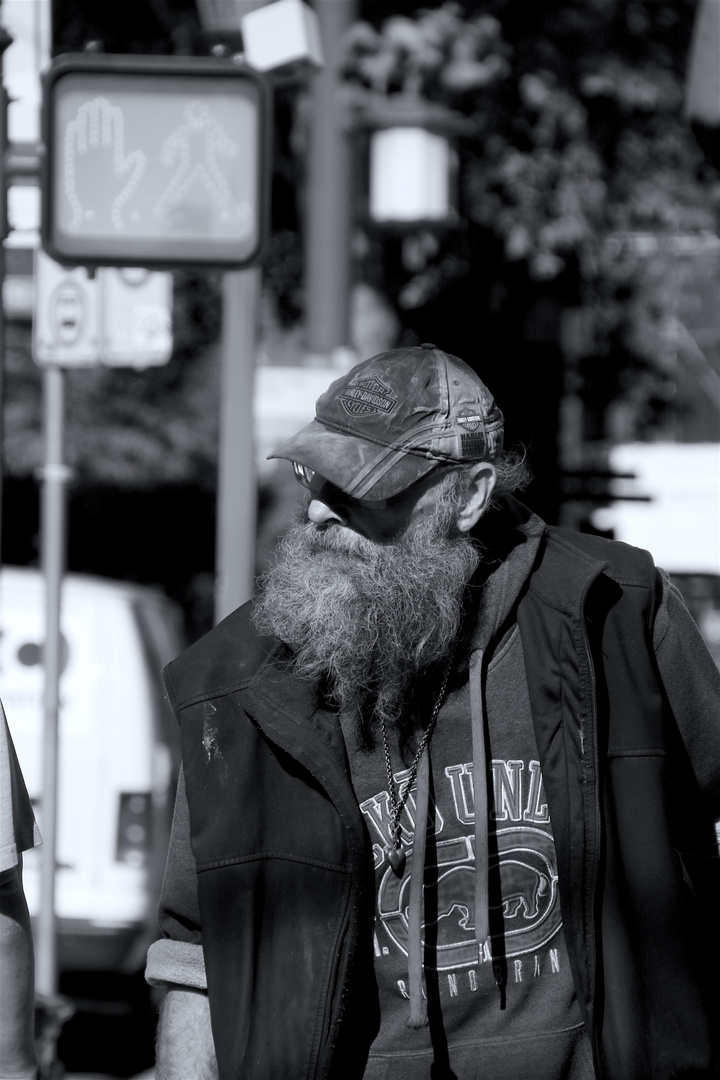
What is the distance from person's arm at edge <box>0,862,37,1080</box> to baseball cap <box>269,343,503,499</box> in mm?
744

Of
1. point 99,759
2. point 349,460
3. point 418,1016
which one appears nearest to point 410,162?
point 99,759

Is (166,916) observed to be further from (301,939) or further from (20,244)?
(20,244)

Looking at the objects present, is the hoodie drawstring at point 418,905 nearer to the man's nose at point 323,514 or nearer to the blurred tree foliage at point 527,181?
the man's nose at point 323,514

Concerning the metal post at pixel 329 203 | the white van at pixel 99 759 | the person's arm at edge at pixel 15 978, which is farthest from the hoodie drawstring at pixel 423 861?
the metal post at pixel 329 203

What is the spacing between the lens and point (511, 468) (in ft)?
8.43

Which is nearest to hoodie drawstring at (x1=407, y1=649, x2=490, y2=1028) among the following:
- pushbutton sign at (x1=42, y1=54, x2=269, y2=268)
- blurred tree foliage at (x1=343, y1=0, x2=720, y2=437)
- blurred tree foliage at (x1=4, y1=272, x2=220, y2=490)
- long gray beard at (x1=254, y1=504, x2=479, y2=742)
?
long gray beard at (x1=254, y1=504, x2=479, y2=742)

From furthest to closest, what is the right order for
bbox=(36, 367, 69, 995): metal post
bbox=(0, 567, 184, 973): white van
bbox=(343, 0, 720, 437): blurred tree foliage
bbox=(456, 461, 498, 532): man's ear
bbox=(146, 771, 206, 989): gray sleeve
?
bbox=(343, 0, 720, 437): blurred tree foliage < bbox=(0, 567, 184, 973): white van < bbox=(36, 367, 69, 995): metal post < bbox=(456, 461, 498, 532): man's ear < bbox=(146, 771, 206, 989): gray sleeve

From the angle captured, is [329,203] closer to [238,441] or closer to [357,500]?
[238,441]

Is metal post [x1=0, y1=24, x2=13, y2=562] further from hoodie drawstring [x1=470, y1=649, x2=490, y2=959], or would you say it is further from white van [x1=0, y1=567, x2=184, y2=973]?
white van [x1=0, y1=567, x2=184, y2=973]

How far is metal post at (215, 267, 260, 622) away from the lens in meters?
5.03

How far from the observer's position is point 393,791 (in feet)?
7.54

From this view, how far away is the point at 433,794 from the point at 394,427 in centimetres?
54

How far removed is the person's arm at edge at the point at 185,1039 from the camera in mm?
2287

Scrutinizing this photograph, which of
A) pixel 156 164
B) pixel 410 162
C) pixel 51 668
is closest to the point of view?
pixel 156 164
